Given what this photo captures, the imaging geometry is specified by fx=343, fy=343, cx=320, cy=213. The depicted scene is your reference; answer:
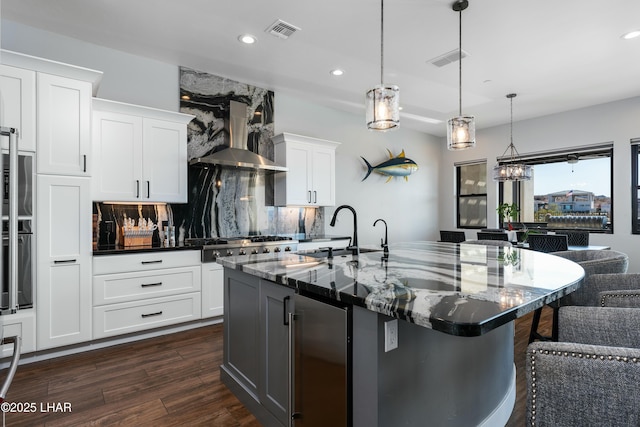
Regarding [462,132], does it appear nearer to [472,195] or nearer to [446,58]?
[446,58]

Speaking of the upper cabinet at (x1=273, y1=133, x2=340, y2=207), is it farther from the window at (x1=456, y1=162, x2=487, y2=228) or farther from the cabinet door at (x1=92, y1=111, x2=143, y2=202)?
the window at (x1=456, y1=162, x2=487, y2=228)

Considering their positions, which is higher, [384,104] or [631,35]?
[631,35]

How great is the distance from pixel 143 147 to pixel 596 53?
4.85 meters

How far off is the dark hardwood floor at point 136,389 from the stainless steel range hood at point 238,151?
6.55 ft

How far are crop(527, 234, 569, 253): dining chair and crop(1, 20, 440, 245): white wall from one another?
2551 millimetres

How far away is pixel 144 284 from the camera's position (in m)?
3.28

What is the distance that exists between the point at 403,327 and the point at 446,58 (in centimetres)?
333

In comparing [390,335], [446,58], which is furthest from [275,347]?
[446,58]

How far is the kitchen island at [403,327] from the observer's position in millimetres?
1209

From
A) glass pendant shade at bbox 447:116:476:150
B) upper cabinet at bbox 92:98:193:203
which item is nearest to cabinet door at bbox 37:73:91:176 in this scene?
upper cabinet at bbox 92:98:193:203

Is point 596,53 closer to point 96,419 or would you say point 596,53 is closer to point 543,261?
point 543,261

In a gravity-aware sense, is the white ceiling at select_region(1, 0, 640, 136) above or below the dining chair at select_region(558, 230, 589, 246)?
above

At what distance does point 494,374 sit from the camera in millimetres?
1914

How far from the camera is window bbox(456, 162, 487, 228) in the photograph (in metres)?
6.90
